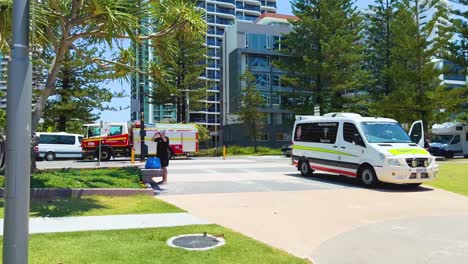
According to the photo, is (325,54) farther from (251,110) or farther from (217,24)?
(217,24)

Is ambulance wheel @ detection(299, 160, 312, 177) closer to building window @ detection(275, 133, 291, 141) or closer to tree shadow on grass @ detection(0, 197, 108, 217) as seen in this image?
tree shadow on grass @ detection(0, 197, 108, 217)

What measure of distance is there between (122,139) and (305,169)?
17.3 meters

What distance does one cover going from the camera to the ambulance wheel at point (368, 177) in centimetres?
1425

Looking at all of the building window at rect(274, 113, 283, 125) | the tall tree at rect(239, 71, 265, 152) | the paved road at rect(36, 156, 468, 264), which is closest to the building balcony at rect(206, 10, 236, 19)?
the building window at rect(274, 113, 283, 125)

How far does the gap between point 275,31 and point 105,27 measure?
215 ft

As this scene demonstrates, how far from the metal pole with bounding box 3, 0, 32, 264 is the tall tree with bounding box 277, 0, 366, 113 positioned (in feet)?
140

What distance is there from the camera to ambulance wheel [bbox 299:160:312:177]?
57.5ft

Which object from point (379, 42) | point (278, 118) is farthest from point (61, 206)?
point (278, 118)

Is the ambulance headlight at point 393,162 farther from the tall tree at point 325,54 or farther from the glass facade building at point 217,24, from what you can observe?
the glass facade building at point 217,24

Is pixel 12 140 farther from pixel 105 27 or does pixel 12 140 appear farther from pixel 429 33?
pixel 429 33

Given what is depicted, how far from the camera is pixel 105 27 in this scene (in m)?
10.1

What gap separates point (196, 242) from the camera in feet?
21.7


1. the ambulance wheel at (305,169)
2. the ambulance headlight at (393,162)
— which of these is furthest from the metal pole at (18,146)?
the ambulance wheel at (305,169)

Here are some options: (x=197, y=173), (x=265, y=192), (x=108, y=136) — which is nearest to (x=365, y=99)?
(x=108, y=136)
